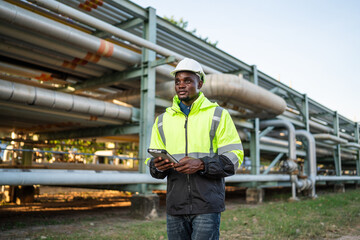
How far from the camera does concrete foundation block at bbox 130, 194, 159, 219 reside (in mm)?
7410

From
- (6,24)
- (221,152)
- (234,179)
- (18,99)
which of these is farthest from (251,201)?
(221,152)

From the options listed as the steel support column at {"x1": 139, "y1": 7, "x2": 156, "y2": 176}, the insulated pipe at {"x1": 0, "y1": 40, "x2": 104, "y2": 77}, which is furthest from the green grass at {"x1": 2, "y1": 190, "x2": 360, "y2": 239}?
the insulated pipe at {"x1": 0, "y1": 40, "x2": 104, "y2": 77}

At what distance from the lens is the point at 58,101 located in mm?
6855

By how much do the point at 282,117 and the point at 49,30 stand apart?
10461mm

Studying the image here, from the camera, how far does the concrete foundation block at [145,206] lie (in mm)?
7410

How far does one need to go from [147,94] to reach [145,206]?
8.69ft

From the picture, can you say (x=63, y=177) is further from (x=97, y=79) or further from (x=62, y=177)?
(x=97, y=79)

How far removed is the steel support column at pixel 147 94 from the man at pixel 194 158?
5.77 metres

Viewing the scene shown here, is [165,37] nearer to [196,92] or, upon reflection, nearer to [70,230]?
[70,230]

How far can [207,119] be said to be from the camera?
1971 millimetres

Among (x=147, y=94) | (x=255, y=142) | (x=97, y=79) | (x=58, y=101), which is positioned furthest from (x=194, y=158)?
(x=255, y=142)

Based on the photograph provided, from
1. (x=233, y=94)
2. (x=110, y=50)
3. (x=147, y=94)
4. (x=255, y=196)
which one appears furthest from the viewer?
(x=255, y=196)

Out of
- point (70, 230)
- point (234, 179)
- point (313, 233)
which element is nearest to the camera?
point (313, 233)

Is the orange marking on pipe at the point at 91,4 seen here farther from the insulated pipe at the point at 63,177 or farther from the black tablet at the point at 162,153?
the black tablet at the point at 162,153
